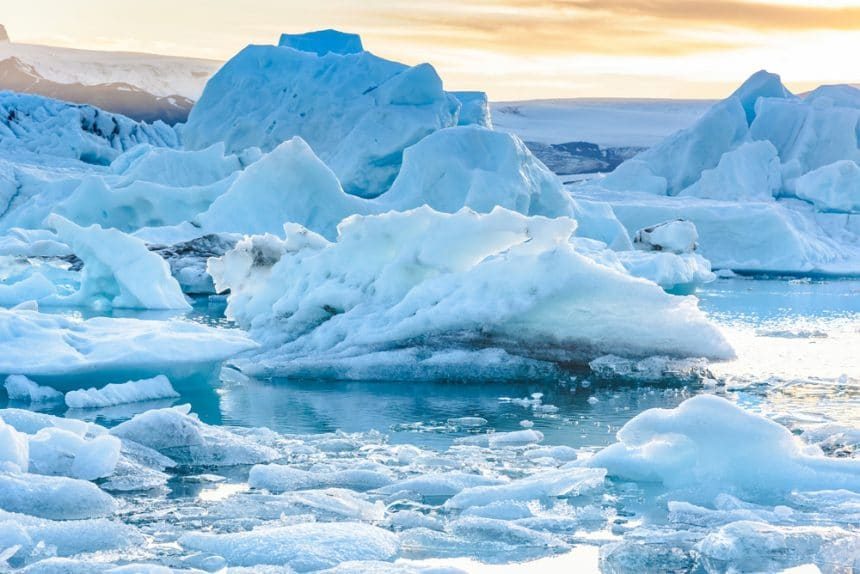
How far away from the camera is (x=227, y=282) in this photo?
11328mm

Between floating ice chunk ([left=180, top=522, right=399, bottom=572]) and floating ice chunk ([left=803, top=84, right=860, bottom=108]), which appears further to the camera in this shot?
floating ice chunk ([left=803, top=84, right=860, bottom=108])

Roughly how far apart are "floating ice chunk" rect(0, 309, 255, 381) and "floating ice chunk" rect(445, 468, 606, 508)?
120 inches

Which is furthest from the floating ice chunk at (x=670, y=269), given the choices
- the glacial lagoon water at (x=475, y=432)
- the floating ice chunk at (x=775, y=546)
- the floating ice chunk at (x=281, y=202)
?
the floating ice chunk at (x=775, y=546)

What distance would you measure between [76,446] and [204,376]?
3032 millimetres

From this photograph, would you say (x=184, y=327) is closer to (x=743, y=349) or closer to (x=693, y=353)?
(x=693, y=353)

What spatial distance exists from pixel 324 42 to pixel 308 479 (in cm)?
2861

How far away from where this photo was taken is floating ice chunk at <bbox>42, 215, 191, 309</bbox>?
1430 cm

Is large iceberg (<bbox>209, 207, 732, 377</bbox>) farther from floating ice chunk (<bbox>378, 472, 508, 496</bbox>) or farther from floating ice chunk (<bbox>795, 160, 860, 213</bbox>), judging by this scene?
floating ice chunk (<bbox>795, 160, 860, 213</bbox>)

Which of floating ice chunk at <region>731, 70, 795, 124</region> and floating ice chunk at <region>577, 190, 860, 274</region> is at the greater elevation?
floating ice chunk at <region>731, 70, 795, 124</region>

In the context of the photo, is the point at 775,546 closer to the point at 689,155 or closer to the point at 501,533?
the point at 501,533

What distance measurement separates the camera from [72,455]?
5180 mm

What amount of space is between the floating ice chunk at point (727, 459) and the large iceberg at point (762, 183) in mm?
18459

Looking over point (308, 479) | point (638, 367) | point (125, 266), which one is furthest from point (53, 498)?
point (125, 266)

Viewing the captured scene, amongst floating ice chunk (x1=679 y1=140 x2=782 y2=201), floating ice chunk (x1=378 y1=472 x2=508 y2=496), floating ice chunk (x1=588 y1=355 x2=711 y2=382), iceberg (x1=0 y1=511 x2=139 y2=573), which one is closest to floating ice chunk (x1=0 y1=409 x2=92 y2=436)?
iceberg (x1=0 y1=511 x2=139 y2=573)
